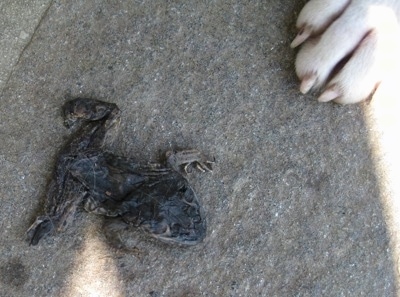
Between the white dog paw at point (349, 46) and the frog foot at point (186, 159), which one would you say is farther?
the frog foot at point (186, 159)

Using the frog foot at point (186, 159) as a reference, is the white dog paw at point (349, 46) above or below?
above

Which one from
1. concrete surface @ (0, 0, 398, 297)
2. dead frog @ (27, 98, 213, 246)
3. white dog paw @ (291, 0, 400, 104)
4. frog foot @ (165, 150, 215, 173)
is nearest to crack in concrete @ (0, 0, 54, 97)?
concrete surface @ (0, 0, 398, 297)

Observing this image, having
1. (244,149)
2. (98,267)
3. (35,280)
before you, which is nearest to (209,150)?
(244,149)

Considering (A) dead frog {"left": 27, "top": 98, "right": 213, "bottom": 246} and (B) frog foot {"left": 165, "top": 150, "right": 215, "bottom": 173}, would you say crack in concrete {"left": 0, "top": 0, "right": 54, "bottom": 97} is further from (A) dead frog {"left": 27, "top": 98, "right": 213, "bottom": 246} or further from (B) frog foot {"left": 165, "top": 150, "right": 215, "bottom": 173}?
(B) frog foot {"left": 165, "top": 150, "right": 215, "bottom": 173}

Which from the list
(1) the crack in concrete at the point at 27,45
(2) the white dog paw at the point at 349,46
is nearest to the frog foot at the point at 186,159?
(2) the white dog paw at the point at 349,46

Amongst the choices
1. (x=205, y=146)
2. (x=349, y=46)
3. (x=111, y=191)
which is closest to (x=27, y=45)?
(x=111, y=191)

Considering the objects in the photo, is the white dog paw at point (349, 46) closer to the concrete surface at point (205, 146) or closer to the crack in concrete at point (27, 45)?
the concrete surface at point (205, 146)

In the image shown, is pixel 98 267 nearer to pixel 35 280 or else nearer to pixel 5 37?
pixel 35 280

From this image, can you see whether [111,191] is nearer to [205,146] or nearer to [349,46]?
[205,146]
